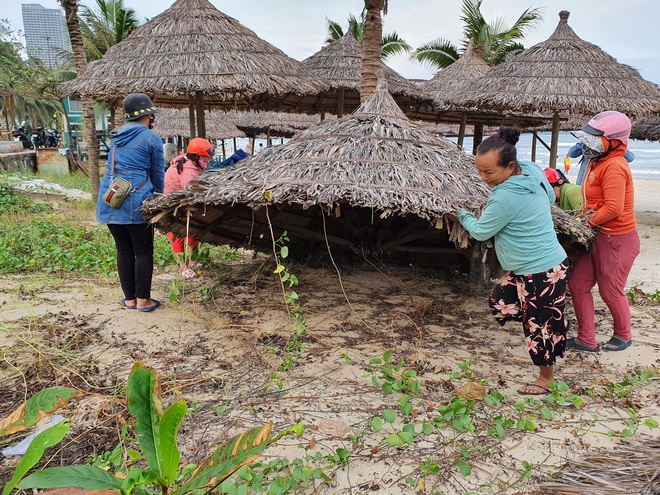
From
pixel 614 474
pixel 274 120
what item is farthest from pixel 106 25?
pixel 614 474

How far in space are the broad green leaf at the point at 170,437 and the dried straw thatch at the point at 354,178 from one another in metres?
1.88

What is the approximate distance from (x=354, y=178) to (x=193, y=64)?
4413 mm

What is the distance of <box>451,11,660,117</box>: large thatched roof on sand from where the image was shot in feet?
27.5

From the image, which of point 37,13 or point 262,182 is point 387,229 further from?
point 37,13

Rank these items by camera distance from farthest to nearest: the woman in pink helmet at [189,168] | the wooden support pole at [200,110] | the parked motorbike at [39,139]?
the parked motorbike at [39,139] → the wooden support pole at [200,110] → the woman in pink helmet at [189,168]

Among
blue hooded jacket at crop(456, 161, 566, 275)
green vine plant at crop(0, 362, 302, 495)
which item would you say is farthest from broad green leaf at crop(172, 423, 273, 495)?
blue hooded jacket at crop(456, 161, 566, 275)

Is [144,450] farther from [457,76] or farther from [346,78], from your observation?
[457,76]

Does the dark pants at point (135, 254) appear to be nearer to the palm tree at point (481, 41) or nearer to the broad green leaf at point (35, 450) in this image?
the broad green leaf at point (35, 450)

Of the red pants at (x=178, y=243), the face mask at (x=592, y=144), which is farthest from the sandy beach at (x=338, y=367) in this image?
the face mask at (x=592, y=144)

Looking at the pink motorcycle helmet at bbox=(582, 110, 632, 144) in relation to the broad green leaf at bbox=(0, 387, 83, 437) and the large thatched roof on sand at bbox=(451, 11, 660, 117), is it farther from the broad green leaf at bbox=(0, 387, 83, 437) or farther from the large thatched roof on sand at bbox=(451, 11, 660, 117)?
the large thatched roof on sand at bbox=(451, 11, 660, 117)

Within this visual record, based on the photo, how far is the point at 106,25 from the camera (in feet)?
51.3

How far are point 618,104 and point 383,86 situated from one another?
5950mm

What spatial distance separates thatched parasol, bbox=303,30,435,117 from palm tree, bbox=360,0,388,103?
238 centimetres

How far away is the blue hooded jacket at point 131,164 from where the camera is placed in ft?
12.9
